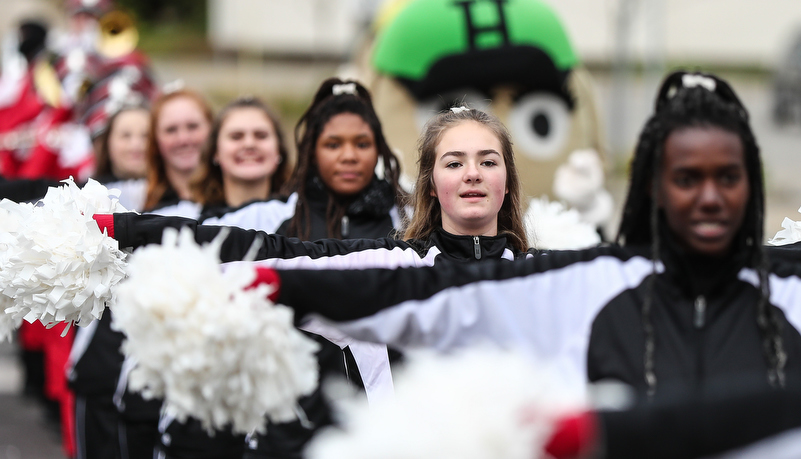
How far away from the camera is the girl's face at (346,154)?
3.92m

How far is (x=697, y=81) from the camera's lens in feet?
7.82

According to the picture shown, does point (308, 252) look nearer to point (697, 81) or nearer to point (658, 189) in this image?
point (658, 189)

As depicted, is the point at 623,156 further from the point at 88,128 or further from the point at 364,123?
the point at 364,123

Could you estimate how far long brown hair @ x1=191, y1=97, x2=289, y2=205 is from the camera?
15.3 feet

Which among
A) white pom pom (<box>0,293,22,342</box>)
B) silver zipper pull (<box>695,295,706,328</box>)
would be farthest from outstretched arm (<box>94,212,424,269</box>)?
silver zipper pull (<box>695,295,706,328</box>)

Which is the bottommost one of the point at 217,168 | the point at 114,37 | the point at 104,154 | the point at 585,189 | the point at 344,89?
the point at 585,189

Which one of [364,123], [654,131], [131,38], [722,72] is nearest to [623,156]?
[722,72]

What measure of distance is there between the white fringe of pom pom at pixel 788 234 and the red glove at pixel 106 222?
1.94 meters

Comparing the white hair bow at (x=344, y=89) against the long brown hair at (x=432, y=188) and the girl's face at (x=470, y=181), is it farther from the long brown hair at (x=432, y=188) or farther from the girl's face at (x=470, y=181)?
the girl's face at (x=470, y=181)

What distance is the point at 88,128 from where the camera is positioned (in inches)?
294

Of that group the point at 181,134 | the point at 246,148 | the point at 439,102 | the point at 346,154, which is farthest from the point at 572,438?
the point at 439,102

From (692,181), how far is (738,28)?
1717 cm

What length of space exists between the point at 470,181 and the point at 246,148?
1872mm

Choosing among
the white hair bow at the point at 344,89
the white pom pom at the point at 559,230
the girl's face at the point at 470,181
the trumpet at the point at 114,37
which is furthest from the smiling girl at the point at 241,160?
the trumpet at the point at 114,37
